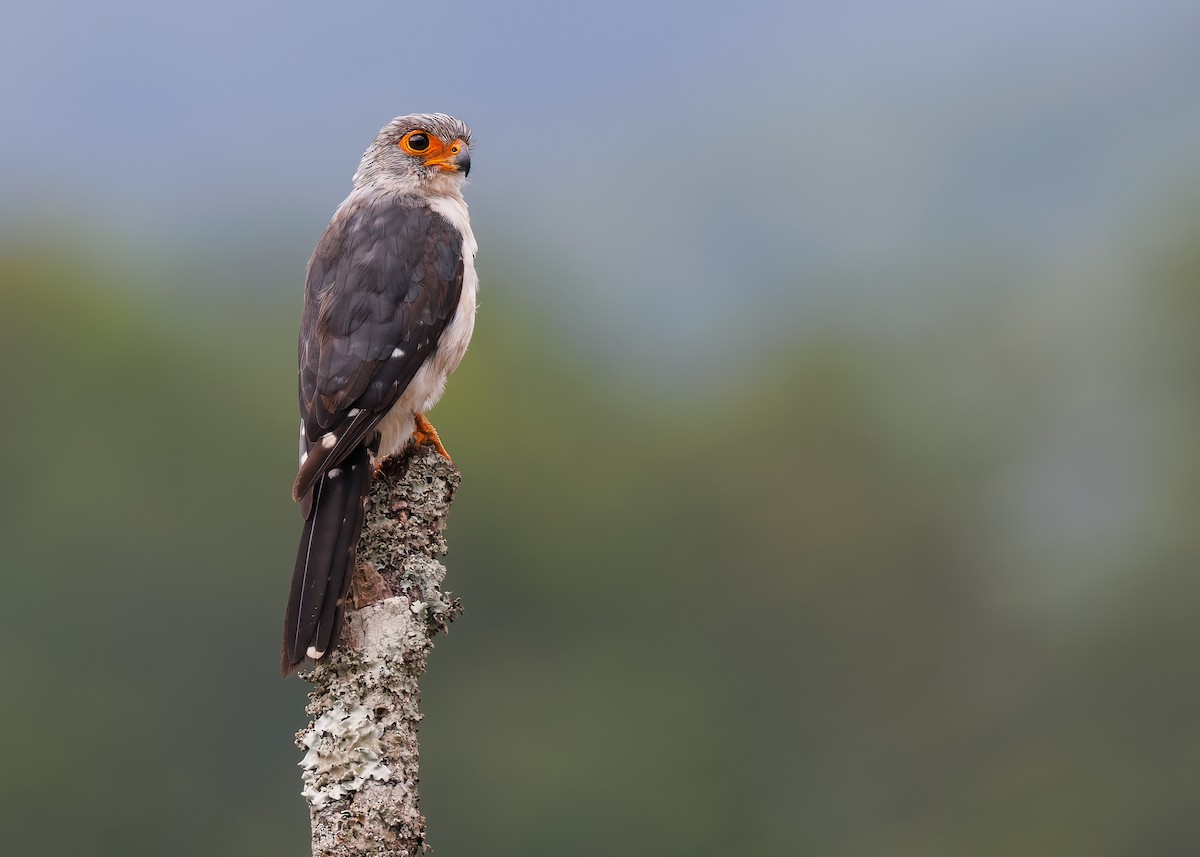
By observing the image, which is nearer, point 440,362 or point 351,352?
point 351,352

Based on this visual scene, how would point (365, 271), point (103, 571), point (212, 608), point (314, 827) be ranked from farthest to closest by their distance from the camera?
point (103, 571) < point (212, 608) < point (365, 271) < point (314, 827)

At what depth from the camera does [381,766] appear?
12.7 ft

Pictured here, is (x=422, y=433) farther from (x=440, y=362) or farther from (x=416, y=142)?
(x=416, y=142)

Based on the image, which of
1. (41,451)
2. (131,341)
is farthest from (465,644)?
(131,341)

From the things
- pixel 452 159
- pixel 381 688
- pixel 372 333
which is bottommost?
pixel 381 688

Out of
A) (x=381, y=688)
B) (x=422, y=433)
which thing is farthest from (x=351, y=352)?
(x=381, y=688)

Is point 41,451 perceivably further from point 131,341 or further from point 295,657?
point 295,657

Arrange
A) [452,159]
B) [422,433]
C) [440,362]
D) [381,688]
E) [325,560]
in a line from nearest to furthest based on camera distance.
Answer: [381,688]
[325,560]
[422,433]
[440,362]
[452,159]

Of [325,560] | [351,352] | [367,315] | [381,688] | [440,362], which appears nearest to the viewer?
[381,688]

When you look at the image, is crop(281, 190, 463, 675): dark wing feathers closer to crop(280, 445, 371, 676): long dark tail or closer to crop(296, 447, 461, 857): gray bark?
crop(280, 445, 371, 676): long dark tail

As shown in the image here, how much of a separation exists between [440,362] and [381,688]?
4.99 ft

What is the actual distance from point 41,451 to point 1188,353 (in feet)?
63.1

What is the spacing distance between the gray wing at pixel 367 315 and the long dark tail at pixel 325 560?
0.19 feet

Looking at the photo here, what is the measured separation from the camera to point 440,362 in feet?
17.1
